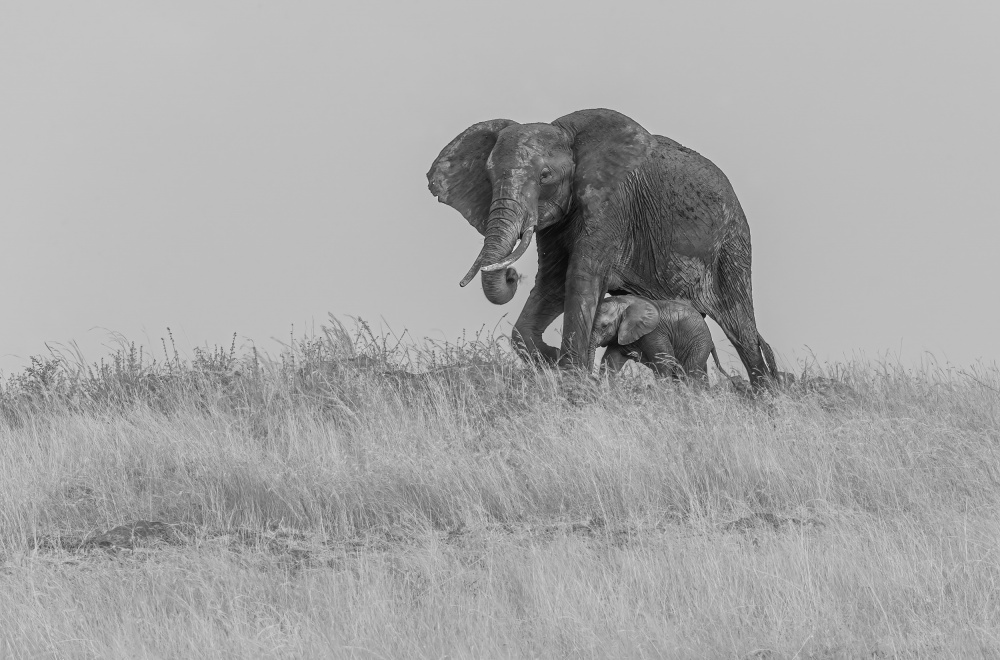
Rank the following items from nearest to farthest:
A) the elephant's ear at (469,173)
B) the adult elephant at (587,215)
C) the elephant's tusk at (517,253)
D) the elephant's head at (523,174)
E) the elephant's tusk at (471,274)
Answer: the elephant's tusk at (471,274), the elephant's tusk at (517,253), the elephant's head at (523,174), the adult elephant at (587,215), the elephant's ear at (469,173)

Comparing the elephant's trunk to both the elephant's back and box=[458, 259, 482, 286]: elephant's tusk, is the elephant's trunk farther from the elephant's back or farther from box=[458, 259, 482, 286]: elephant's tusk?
the elephant's back

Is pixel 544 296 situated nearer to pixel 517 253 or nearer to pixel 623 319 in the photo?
pixel 623 319

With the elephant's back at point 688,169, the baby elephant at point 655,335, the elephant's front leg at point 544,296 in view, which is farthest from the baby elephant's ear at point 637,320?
the elephant's back at point 688,169

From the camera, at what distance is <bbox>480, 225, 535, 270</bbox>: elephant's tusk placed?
11.6m

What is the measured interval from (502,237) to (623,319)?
1.43 metres

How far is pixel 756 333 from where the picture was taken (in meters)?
13.6

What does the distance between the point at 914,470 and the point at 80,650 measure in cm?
560

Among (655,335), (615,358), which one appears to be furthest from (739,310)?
(615,358)

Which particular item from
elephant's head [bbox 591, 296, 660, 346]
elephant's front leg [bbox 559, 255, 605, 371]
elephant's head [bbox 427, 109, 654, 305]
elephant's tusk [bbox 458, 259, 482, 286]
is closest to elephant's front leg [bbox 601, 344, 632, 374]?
elephant's head [bbox 591, 296, 660, 346]

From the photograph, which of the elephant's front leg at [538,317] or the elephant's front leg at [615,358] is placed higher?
the elephant's front leg at [538,317]

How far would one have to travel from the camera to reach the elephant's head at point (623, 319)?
485 inches

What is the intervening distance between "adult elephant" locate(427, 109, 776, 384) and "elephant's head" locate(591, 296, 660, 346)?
0.18 m

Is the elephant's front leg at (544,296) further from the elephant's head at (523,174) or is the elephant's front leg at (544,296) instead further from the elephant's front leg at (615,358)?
the elephant's front leg at (615,358)

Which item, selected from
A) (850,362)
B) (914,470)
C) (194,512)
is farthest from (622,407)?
(850,362)
